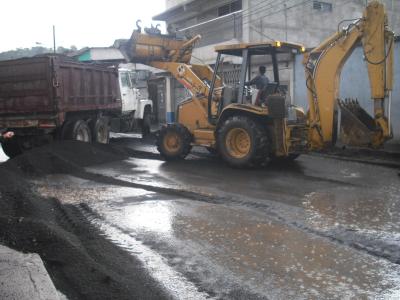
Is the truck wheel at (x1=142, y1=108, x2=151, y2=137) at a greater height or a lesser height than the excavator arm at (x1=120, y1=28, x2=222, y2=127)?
lesser

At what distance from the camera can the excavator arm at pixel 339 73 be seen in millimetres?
9391

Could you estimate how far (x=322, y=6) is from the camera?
81.0 feet

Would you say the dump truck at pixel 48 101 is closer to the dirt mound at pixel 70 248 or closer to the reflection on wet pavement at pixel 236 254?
the dirt mound at pixel 70 248

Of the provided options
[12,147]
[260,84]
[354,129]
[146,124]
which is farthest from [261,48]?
[146,124]

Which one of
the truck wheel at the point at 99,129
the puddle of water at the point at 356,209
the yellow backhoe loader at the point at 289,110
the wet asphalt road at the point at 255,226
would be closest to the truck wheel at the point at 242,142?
the yellow backhoe loader at the point at 289,110

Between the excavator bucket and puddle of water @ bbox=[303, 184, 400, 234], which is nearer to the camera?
puddle of water @ bbox=[303, 184, 400, 234]

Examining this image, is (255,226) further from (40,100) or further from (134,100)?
(134,100)

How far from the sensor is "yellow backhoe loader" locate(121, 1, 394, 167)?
9492 mm

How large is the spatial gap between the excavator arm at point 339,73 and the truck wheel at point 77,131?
6223mm

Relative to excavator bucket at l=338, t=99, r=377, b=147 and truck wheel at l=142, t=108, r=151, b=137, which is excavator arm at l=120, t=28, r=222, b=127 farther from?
truck wheel at l=142, t=108, r=151, b=137

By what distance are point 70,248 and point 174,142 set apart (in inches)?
284

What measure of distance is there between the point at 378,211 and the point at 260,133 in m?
3.78

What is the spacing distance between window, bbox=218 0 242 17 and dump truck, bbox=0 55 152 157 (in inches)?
494

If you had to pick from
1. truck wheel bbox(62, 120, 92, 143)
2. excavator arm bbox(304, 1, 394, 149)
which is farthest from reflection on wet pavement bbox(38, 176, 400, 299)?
truck wheel bbox(62, 120, 92, 143)
